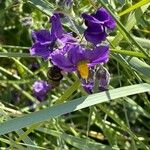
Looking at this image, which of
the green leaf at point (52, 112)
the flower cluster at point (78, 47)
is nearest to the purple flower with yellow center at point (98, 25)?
the flower cluster at point (78, 47)

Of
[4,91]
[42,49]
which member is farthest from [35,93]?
[42,49]

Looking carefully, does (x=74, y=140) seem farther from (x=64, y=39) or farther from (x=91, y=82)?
(x=64, y=39)

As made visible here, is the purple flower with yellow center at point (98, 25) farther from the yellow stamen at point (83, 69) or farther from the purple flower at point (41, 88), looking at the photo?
the purple flower at point (41, 88)

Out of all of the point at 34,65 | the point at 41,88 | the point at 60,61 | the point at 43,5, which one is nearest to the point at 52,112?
the point at 60,61

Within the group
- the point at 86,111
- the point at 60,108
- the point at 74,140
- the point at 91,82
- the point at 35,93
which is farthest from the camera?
the point at 86,111

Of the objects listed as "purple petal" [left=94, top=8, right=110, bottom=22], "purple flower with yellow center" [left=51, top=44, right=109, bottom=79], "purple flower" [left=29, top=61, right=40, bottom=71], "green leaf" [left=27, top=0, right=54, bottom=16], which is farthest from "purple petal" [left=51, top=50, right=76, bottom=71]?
"purple flower" [left=29, top=61, right=40, bottom=71]

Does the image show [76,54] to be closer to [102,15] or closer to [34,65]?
[102,15]
